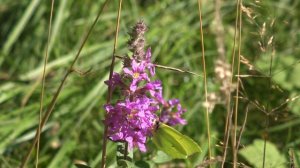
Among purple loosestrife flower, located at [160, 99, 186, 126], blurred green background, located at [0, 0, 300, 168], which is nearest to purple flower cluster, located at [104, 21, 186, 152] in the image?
purple loosestrife flower, located at [160, 99, 186, 126]

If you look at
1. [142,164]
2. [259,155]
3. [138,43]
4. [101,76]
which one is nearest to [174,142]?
[142,164]

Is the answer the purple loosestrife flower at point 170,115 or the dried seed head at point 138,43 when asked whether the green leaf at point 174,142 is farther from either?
the purple loosestrife flower at point 170,115

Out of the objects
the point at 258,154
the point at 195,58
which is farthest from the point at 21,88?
the point at 258,154

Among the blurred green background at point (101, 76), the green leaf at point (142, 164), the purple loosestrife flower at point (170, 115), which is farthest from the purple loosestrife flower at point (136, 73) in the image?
the blurred green background at point (101, 76)

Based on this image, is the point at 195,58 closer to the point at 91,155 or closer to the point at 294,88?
the point at 294,88

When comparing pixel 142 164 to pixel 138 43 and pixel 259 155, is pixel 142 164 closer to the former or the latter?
pixel 138 43
